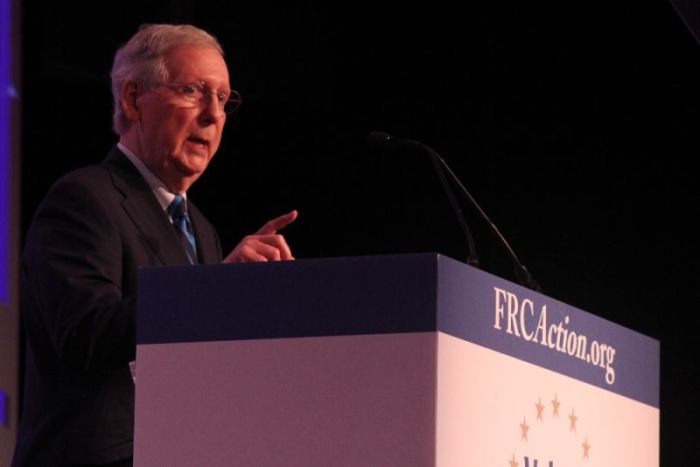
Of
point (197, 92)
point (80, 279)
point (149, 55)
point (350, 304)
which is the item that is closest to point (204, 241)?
point (197, 92)

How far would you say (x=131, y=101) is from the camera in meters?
3.21

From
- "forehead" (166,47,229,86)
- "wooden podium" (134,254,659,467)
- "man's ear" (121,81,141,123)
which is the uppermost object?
"forehead" (166,47,229,86)

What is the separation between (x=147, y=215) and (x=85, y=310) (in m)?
0.38

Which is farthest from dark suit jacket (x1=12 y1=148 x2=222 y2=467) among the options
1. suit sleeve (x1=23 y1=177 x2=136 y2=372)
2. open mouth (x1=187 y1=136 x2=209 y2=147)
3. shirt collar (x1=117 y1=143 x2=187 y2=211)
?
open mouth (x1=187 y1=136 x2=209 y2=147)

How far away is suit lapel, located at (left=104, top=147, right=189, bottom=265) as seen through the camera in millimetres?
2883

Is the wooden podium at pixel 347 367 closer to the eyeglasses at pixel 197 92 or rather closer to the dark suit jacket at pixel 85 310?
the dark suit jacket at pixel 85 310

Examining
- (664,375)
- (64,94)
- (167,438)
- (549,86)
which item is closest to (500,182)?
(549,86)

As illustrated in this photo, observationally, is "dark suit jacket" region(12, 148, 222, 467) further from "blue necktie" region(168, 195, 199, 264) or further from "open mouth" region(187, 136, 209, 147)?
"open mouth" region(187, 136, 209, 147)

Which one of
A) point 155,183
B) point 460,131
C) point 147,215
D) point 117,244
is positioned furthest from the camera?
point 460,131

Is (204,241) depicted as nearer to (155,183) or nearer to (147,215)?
(155,183)

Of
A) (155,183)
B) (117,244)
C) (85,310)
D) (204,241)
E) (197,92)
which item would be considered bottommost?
(85,310)

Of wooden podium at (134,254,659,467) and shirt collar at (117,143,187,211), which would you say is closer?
wooden podium at (134,254,659,467)

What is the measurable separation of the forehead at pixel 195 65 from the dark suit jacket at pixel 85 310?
1.04 feet

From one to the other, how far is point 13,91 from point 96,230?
2126 millimetres
